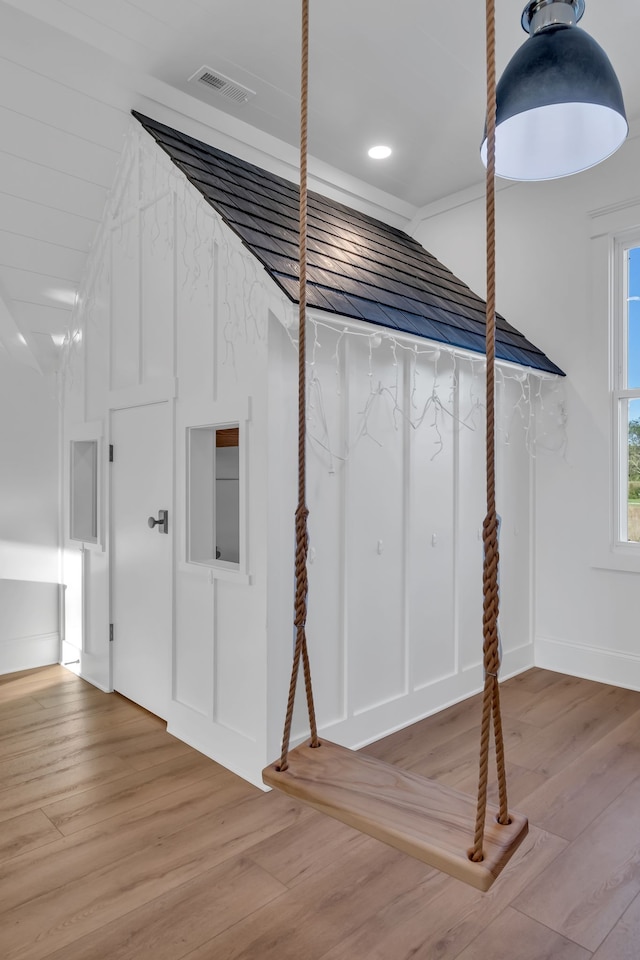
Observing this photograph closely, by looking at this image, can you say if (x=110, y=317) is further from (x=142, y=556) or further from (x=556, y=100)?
(x=556, y=100)

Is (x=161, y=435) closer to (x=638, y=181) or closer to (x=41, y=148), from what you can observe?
(x=41, y=148)

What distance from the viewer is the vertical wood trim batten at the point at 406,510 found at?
307cm

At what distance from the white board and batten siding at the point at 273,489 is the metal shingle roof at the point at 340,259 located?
0.33ft

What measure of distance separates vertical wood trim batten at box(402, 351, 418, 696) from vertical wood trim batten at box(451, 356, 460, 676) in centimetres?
37

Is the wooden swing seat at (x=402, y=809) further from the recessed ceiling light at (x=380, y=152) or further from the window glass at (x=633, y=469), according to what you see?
the recessed ceiling light at (x=380, y=152)

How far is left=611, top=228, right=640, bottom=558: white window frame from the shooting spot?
12.1 feet

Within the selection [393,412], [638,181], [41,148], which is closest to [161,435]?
[393,412]

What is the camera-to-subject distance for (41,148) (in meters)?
2.94

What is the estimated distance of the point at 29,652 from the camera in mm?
4016

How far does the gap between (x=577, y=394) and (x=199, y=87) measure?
275cm

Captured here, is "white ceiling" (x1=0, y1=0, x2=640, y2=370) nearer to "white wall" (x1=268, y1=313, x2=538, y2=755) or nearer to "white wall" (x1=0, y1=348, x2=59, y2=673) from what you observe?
"white wall" (x1=0, y1=348, x2=59, y2=673)

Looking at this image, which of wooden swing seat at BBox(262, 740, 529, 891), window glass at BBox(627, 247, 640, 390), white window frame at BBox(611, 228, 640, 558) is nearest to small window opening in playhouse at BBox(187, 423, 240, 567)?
wooden swing seat at BBox(262, 740, 529, 891)

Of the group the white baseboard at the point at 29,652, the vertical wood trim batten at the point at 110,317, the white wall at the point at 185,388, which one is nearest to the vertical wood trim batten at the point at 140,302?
the white wall at the point at 185,388

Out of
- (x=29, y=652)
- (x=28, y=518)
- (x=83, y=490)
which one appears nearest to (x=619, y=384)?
(x=83, y=490)
